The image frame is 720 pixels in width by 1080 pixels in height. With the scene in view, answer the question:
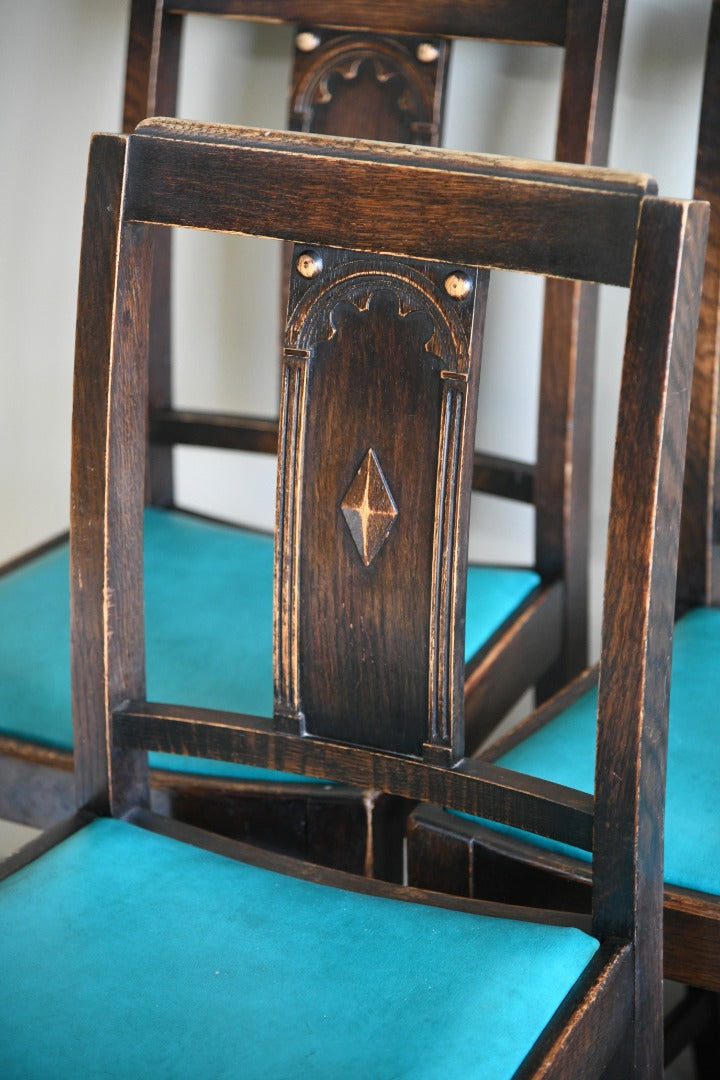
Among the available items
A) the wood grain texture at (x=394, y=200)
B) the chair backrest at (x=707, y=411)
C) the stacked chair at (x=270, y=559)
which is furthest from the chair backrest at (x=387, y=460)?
the chair backrest at (x=707, y=411)

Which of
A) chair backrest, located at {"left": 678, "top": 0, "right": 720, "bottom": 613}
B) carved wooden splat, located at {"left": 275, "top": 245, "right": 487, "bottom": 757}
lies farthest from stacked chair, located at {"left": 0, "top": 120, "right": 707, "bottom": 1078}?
chair backrest, located at {"left": 678, "top": 0, "right": 720, "bottom": 613}

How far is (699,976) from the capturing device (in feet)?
2.81

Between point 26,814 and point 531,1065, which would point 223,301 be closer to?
point 26,814

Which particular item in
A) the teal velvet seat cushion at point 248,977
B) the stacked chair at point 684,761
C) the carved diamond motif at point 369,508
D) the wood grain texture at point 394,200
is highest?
the wood grain texture at point 394,200

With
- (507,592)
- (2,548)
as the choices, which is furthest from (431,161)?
(2,548)

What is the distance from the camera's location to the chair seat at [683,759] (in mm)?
852

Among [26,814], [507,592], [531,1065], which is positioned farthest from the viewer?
[507,592]

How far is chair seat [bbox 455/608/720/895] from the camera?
0.85 meters

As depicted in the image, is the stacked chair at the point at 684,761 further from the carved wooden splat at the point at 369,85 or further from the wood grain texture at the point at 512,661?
the carved wooden splat at the point at 369,85

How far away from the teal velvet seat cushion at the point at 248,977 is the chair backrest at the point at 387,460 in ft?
0.23

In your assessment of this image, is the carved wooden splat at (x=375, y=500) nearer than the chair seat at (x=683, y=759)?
Yes

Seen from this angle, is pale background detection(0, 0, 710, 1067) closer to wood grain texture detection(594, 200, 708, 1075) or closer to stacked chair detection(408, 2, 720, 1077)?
stacked chair detection(408, 2, 720, 1077)

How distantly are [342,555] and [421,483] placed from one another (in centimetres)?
7

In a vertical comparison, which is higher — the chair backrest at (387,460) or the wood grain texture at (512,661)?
the chair backrest at (387,460)
